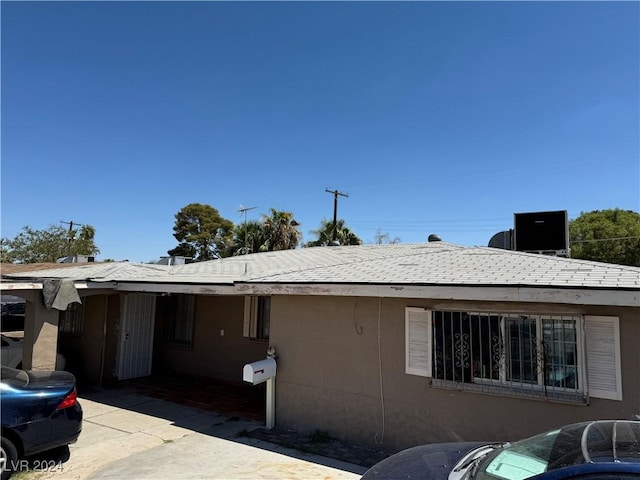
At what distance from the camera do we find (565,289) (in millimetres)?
4789

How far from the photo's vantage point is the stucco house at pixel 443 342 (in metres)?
4.95

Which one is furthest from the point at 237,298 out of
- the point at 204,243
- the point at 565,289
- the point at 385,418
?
the point at 204,243

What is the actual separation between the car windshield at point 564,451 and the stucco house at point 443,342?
7.57 ft

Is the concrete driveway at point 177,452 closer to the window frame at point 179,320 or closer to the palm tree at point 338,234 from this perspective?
the window frame at point 179,320

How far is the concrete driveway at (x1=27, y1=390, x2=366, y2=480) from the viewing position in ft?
17.1

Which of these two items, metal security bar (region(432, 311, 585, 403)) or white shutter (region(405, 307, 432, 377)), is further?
white shutter (region(405, 307, 432, 377))

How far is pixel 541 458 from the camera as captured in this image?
2.63 m

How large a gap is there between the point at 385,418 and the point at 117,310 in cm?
769

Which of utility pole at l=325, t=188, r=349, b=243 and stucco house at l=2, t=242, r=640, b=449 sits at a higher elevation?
utility pole at l=325, t=188, r=349, b=243

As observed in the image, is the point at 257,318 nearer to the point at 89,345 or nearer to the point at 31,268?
the point at 89,345

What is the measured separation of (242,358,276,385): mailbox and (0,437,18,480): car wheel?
3.07 meters

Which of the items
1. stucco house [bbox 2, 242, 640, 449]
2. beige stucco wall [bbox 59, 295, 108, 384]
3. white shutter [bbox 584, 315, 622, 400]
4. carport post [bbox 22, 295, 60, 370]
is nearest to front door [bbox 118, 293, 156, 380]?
beige stucco wall [bbox 59, 295, 108, 384]

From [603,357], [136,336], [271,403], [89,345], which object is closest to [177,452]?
[271,403]

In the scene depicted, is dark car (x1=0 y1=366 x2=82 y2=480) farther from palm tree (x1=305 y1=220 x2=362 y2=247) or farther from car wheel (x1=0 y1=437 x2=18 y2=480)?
palm tree (x1=305 y1=220 x2=362 y2=247)
